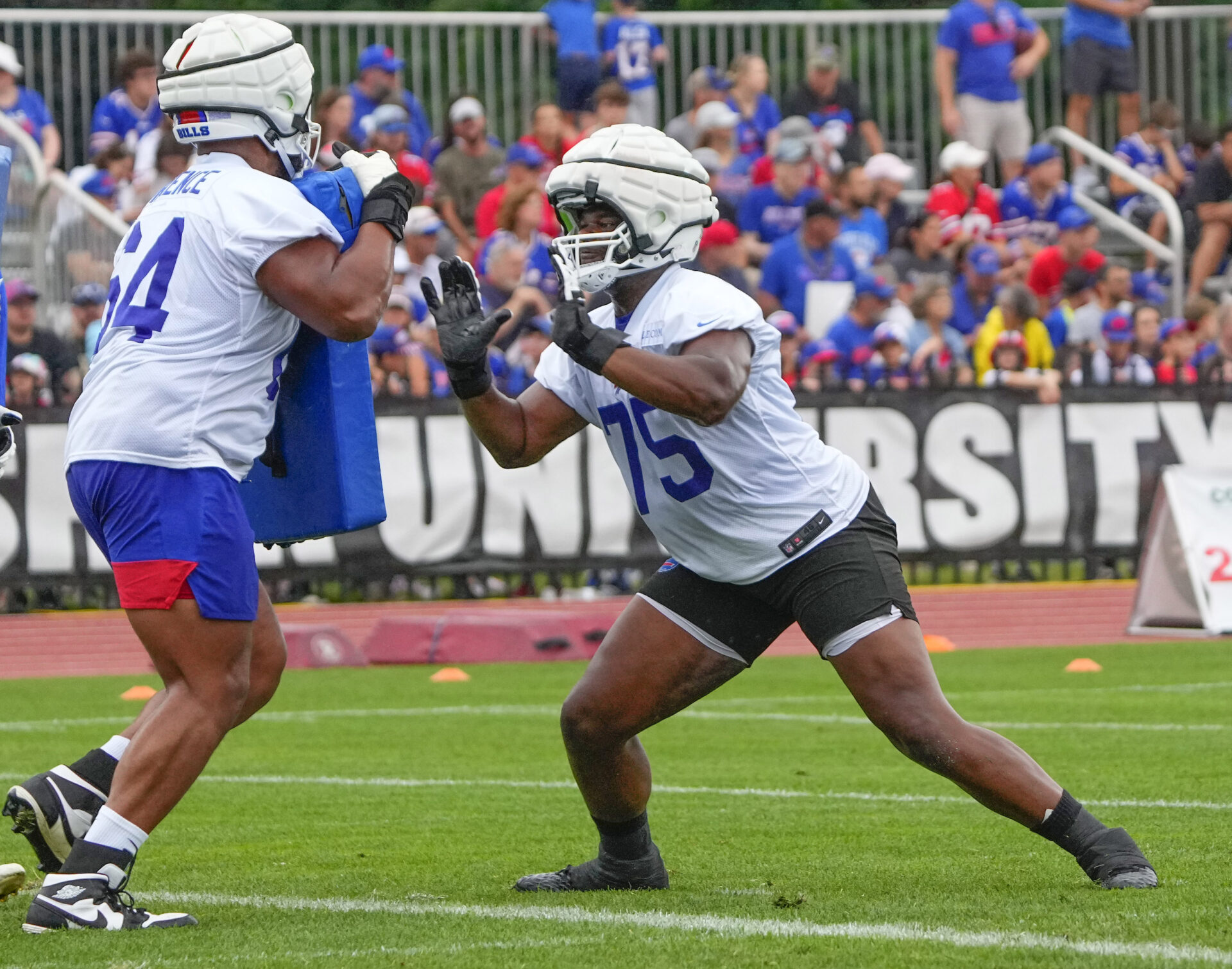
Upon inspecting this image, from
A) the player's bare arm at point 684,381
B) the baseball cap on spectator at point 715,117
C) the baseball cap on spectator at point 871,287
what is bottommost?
the baseball cap on spectator at point 871,287

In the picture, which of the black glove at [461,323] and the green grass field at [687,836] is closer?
the green grass field at [687,836]

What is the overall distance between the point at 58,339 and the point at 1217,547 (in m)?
7.99

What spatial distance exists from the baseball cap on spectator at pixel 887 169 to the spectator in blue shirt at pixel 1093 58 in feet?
8.86

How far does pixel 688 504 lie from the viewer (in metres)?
→ 5.13

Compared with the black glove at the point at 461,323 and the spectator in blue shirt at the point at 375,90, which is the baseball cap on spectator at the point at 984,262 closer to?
the spectator in blue shirt at the point at 375,90

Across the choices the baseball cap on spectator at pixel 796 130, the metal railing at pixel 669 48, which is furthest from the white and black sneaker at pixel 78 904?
the metal railing at pixel 669 48

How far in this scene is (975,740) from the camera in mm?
4926

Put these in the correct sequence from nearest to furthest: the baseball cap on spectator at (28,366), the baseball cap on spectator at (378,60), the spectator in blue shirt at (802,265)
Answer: the baseball cap on spectator at (28,366) < the spectator in blue shirt at (802,265) < the baseball cap on spectator at (378,60)

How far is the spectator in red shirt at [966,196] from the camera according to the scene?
17.8 metres

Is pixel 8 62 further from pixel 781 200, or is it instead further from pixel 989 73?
pixel 989 73

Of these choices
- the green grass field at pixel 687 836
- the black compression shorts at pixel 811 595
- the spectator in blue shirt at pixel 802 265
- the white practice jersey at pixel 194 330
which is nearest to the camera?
the green grass field at pixel 687 836

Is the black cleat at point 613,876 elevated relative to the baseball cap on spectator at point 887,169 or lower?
lower

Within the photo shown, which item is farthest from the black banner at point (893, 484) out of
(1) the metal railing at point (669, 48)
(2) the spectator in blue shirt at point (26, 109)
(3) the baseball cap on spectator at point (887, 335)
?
(1) the metal railing at point (669, 48)

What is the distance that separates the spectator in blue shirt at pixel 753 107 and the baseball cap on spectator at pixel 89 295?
5.98 metres
